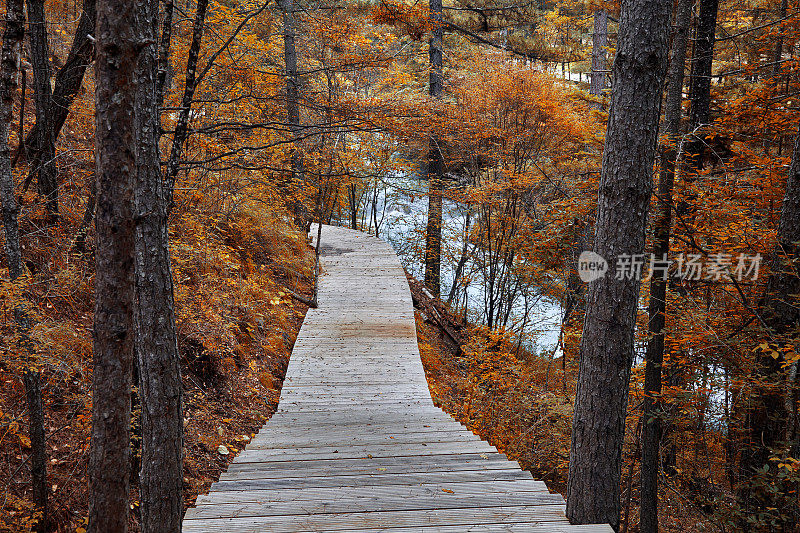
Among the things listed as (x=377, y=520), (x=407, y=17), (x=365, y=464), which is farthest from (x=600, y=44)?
(x=377, y=520)

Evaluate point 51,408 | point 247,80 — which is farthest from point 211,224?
point 51,408

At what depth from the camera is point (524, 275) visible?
13.3 meters

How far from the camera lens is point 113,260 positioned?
1851 mm

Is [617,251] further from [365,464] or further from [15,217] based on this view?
[15,217]

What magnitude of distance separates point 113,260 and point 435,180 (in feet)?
39.3

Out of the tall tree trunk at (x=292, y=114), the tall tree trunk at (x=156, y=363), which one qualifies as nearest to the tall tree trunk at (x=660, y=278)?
the tall tree trunk at (x=156, y=363)

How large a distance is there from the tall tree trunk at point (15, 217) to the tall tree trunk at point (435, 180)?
403 inches

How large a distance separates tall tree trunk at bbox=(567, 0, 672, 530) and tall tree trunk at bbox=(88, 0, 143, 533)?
116 inches

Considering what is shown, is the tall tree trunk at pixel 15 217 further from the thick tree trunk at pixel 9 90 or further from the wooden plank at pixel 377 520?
the wooden plank at pixel 377 520

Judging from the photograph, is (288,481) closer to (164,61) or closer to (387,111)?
(164,61)

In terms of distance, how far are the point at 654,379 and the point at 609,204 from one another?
2775 mm

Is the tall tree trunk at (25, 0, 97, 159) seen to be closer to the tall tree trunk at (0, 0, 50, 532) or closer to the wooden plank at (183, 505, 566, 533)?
the tall tree trunk at (0, 0, 50, 532)

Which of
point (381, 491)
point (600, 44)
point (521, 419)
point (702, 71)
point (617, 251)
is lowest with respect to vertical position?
point (521, 419)

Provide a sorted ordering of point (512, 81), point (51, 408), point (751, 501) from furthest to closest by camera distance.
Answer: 1. point (512, 81)
2. point (751, 501)
3. point (51, 408)
